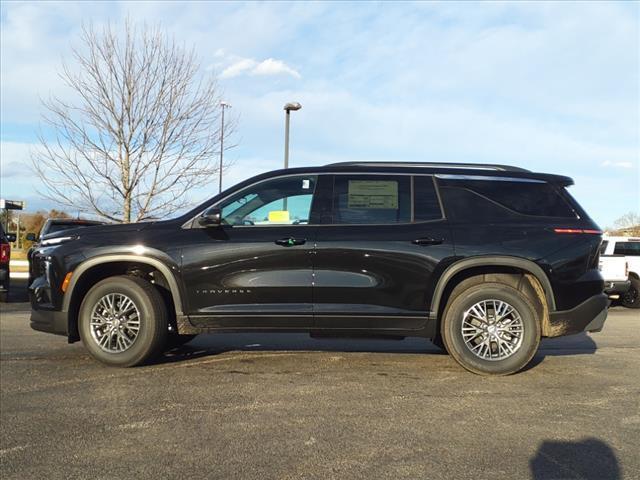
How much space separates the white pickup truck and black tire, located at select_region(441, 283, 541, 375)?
8255 mm

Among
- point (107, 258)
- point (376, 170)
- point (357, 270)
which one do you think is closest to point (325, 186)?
point (376, 170)

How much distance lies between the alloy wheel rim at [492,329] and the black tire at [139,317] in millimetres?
2853

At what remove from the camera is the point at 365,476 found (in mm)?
3084

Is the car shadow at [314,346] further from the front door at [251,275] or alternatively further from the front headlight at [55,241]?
the front headlight at [55,241]

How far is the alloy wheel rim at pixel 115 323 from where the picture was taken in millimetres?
5340

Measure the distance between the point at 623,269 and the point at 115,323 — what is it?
11035 mm

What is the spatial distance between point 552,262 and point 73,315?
458cm

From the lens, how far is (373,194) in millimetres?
5367

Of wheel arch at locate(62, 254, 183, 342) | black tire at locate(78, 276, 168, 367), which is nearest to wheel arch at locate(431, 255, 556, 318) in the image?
wheel arch at locate(62, 254, 183, 342)

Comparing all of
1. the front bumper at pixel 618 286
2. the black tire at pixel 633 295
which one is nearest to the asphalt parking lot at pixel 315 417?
the front bumper at pixel 618 286

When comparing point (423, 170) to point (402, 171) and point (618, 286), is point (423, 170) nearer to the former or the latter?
point (402, 171)

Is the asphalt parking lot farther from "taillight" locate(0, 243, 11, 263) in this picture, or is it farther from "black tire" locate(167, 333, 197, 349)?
"taillight" locate(0, 243, 11, 263)

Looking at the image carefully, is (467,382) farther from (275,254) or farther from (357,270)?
(275,254)

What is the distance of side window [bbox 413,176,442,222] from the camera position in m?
5.27
